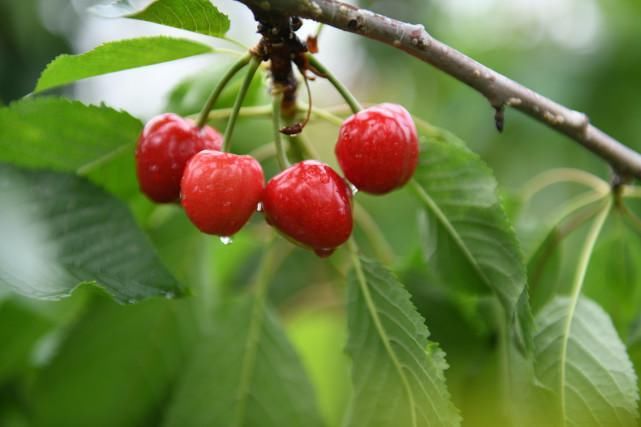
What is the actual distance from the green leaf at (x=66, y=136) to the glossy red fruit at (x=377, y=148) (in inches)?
17.8

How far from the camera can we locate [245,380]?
154 cm

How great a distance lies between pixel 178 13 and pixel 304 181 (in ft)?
0.92

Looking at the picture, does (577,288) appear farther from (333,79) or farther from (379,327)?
(333,79)

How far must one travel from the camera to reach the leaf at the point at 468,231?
1.17m

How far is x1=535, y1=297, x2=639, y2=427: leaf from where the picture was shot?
117 cm

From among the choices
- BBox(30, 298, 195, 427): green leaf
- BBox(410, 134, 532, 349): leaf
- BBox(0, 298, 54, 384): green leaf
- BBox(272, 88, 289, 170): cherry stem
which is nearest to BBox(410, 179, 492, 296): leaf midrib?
BBox(410, 134, 532, 349): leaf

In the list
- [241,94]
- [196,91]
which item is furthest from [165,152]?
[196,91]

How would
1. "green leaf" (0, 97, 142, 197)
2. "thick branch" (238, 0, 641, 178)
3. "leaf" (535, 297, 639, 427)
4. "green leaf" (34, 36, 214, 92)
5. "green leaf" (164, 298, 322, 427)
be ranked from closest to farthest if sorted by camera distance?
"thick branch" (238, 0, 641, 178), "green leaf" (34, 36, 214, 92), "leaf" (535, 297, 639, 427), "green leaf" (0, 97, 142, 197), "green leaf" (164, 298, 322, 427)

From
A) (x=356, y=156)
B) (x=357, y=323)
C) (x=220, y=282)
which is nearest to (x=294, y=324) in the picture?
(x=220, y=282)

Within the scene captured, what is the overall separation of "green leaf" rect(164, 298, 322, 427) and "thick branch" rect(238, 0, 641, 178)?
2.41 ft

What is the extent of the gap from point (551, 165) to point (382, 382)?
220cm

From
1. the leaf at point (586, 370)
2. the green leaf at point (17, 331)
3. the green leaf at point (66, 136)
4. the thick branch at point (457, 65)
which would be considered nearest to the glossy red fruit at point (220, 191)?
the thick branch at point (457, 65)

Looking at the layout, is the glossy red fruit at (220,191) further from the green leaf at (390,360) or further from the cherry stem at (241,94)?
the green leaf at (390,360)

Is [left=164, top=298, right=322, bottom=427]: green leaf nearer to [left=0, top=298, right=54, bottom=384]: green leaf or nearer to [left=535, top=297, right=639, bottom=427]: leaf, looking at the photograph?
[left=0, top=298, right=54, bottom=384]: green leaf
